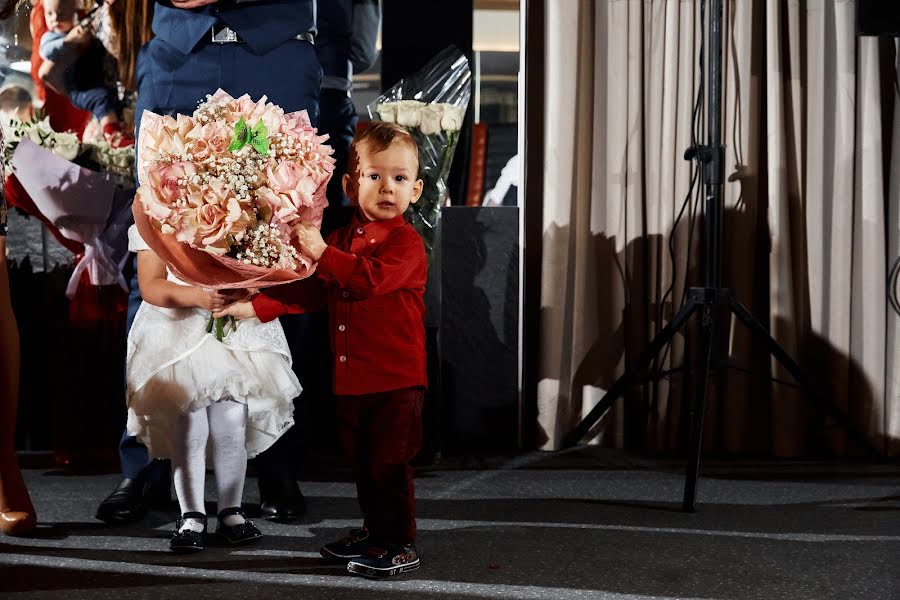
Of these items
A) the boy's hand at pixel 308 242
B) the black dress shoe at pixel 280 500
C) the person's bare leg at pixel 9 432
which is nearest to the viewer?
the boy's hand at pixel 308 242

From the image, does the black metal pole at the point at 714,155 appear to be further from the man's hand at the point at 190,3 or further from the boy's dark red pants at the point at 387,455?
the man's hand at the point at 190,3

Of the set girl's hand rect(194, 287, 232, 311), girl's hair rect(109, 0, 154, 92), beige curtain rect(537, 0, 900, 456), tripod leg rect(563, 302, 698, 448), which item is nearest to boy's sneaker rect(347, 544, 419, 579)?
girl's hand rect(194, 287, 232, 311)

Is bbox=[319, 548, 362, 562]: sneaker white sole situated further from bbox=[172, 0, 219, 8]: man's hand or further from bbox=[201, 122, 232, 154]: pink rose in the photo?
bbox=[172, 0, 219, 8]: man's hand

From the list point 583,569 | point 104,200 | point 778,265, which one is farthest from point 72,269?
point 778,265

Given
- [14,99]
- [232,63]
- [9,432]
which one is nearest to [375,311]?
[232,63]

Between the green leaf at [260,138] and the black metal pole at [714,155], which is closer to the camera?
the green leaf at [260,138]

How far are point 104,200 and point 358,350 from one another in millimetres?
1101


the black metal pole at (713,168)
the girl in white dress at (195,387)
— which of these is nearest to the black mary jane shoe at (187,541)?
the girl in white dress at (195,387)

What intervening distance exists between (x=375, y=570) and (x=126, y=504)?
0.64m

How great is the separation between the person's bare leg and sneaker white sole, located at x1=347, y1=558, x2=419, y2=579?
660 mm

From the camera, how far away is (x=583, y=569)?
1.67 meters

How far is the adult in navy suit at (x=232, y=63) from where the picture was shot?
1.97 meters

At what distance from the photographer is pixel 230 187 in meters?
1.46

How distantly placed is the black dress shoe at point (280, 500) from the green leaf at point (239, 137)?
2.65 ft
